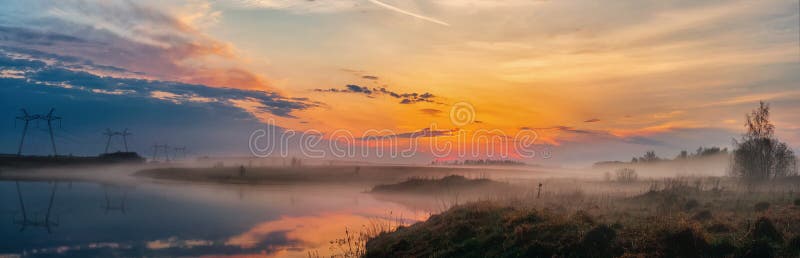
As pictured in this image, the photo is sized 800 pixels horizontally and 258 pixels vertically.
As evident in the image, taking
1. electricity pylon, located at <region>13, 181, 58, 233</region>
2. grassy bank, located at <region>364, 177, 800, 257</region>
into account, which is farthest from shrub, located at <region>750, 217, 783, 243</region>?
electricity pylon, located at <region>13, 181, 58, 233</region>

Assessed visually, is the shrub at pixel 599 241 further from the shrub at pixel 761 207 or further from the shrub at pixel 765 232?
the shrub at pixel 761 207

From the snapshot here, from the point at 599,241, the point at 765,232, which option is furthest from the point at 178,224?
the point at 765,232

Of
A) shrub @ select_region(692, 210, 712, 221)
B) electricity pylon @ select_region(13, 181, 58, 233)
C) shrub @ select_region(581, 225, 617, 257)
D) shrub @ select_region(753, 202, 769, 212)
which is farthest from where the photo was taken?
electricity pylon @ select_region(13, 181, 58, 233)

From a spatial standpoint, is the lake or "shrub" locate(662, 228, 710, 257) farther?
the lake

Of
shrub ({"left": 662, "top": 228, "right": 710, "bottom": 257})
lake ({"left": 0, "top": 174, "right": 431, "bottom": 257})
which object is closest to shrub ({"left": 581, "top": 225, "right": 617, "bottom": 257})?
shrub ({"left": 662, "top": 228, "right": 710, "bottom": 257})

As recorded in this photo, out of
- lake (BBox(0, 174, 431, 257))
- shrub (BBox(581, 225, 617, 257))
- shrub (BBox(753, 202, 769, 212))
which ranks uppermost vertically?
shrub (BBox(753, 202, 769, 212))

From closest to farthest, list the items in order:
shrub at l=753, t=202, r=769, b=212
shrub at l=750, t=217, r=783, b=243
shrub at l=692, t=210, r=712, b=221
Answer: shrub at l=750, t=217, r=783, b=243 → shrub at l=692, t=210, r=712, b=221 → shrub at l=753, t=202, r=769, b=212

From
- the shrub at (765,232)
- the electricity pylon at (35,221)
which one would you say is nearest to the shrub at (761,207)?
the shrub at (765,232)

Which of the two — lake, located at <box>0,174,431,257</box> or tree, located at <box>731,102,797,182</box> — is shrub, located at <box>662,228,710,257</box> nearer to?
lake, located at <box>0,174,431,257</box>

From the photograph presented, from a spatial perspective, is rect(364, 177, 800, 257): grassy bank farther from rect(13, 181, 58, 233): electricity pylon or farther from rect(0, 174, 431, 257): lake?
rect(13, 181, 58, 233): electricity pylon

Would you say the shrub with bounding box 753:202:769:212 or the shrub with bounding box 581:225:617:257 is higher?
the shrub with bounding box 753:202:769:212

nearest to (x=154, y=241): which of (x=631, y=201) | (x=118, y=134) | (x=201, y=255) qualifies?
(x=201, y=255)

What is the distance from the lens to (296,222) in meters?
41.9

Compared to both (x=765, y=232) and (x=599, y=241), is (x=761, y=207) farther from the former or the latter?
(x=599, y=241)
